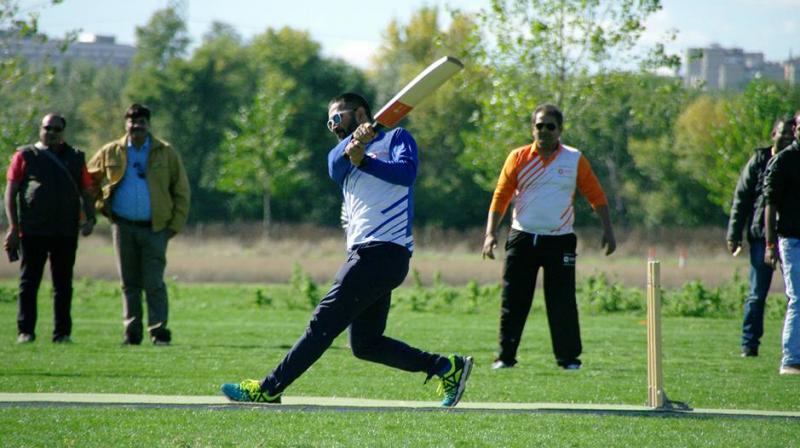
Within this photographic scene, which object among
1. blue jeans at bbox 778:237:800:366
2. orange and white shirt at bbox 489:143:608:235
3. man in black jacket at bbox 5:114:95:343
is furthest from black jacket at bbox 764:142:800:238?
man in black jacket at bbox 5:114:95:343

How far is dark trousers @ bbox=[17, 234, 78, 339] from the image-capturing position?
12.4 metres

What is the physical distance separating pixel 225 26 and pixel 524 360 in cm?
7379

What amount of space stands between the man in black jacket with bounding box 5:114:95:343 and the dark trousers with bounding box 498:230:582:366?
14.1 feet

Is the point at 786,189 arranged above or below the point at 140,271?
above

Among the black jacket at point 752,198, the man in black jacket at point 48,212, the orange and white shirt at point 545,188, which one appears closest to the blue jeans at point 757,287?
the black jacket at point 752,198

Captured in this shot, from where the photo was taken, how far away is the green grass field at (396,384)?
6934 millimetres

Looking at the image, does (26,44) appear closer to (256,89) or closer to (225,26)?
(256,89)

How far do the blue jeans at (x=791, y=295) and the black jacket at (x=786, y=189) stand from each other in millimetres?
97

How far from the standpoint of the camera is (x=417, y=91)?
7.63 metres

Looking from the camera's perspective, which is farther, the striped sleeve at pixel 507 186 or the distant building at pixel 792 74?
the distant building at pixel 792 74

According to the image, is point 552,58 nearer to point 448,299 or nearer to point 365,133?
point 448,299

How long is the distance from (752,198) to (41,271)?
6789 millimetres

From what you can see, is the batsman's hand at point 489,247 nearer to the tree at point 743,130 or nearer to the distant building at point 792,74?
the tree at point 743,130

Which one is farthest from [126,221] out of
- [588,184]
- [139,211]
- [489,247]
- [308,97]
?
[308,97]
